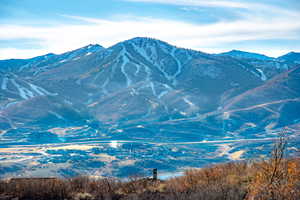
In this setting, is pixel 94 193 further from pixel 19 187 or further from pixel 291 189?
pixel 291 189

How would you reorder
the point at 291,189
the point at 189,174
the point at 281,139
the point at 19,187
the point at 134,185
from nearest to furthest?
1. the point at 291,189
2. the point at 281,139
3. the point at 19,187
4. the point at 134,185
5. the point at 189,174

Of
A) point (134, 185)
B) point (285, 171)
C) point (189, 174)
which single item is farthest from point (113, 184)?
point (285, 171)

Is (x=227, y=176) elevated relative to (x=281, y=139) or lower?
lower

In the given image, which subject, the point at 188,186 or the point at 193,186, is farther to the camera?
the point at 188,186

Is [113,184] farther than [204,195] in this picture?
Yes

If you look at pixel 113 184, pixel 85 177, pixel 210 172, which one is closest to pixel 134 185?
pixel 113 184

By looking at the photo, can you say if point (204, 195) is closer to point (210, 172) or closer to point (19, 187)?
point (210, 172)

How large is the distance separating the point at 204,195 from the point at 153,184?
5002 mm

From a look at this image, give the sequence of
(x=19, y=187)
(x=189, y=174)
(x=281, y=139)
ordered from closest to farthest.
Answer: (x=281, y=139)
(x=19, y=187)
(x=189, y=174)

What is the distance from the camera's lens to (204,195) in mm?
19266

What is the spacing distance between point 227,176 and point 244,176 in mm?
867

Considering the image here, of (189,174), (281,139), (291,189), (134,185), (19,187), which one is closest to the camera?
(291,189)

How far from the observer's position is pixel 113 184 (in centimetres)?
2345

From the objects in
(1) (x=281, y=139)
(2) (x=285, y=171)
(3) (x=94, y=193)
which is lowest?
(3) (x=94, y=193)
